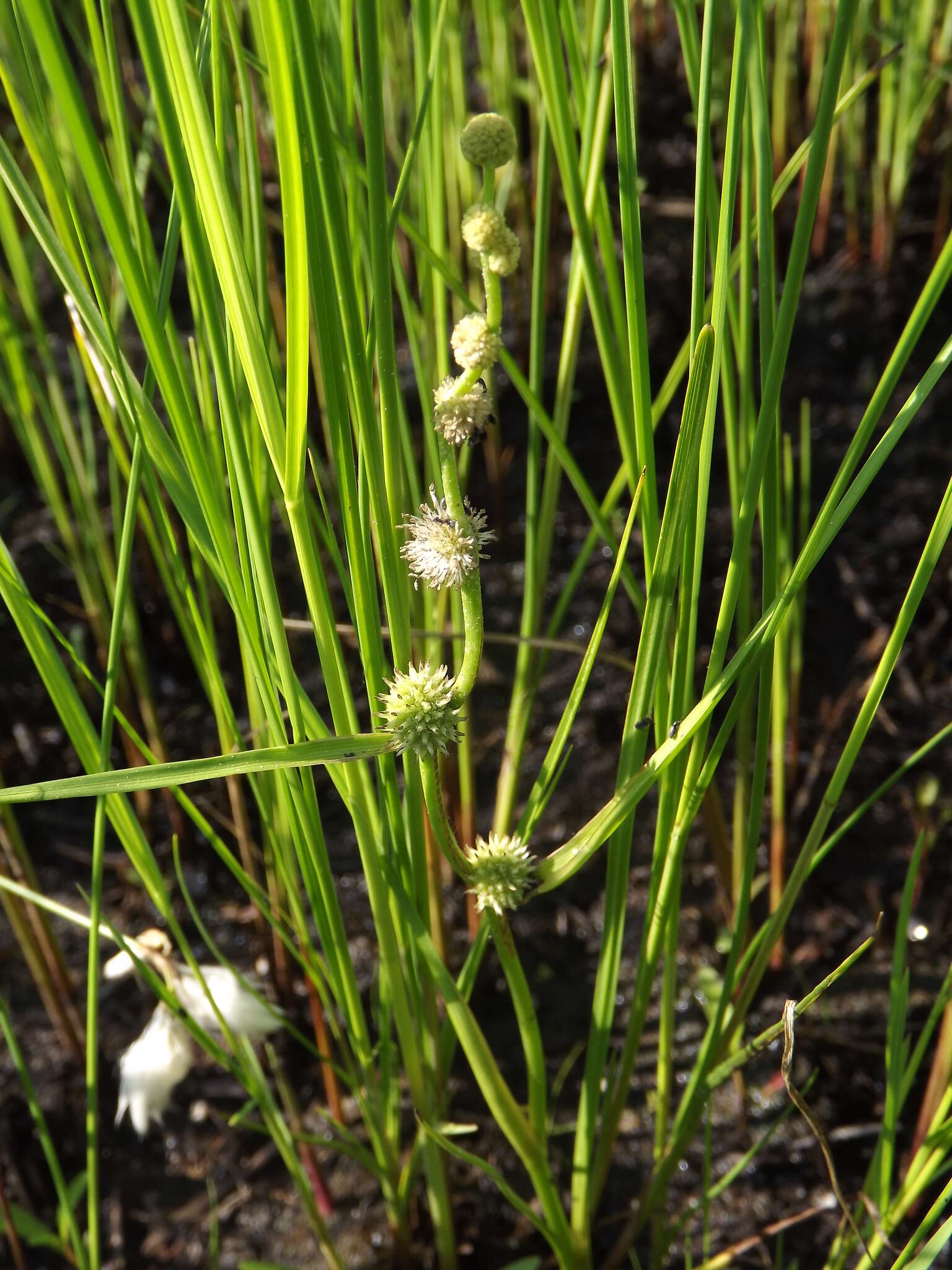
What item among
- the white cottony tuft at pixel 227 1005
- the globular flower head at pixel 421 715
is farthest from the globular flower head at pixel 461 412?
the white cottony tuft at pixel 227 1005

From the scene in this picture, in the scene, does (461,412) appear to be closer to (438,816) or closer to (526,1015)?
(438,816)

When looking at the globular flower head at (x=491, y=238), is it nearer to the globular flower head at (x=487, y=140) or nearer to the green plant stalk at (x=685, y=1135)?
the globular flower head at (x=487, y=140)

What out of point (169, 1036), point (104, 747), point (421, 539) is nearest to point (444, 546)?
point (421, 539)

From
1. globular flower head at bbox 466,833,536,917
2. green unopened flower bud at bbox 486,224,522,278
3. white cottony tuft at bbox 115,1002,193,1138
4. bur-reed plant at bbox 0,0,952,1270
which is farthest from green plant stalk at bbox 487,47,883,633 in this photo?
white cottony tuft at bbox 115,1002,193,1138

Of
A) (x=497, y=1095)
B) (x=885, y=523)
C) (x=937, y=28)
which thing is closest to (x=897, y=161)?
(x=937, y=28)

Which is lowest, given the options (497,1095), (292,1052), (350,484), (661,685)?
(292,1052)

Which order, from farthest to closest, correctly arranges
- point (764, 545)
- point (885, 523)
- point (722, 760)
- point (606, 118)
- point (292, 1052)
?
point (885, 523), point (722, 760), point (292, 1052), point (606, 118), point (764, 545)

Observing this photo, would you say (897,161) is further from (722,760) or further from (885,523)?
(722,760)
